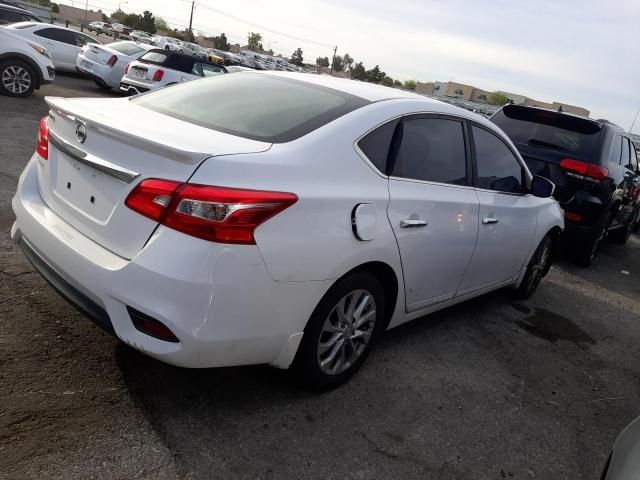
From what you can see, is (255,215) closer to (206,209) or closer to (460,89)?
(206,209)

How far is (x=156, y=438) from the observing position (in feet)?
8.34

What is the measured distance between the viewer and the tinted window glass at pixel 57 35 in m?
15.4

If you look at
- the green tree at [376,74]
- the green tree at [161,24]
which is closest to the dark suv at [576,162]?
the green tree at [376,74]

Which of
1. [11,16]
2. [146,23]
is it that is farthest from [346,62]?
[11,16]

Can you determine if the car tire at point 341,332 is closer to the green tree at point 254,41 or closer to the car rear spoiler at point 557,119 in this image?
the car rear spoiler at point 557,119

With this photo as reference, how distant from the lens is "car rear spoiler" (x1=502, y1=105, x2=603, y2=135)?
269 inches

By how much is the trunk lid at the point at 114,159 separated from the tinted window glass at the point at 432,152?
0.99 meters

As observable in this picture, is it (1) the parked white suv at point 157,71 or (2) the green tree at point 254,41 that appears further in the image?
(2) the green tree at point 254,41

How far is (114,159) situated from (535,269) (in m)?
4.14

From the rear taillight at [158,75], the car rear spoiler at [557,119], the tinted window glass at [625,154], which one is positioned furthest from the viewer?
the rear taillight at [158,75]

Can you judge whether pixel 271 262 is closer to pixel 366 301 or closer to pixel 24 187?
pixel 366 301

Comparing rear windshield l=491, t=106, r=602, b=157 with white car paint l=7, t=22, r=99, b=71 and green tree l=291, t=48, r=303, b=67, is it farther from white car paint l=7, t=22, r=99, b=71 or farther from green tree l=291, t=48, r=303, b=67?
green tree l=291, t=48, r=303, b=67

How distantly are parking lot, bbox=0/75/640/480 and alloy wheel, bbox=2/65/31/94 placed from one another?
8.14 m

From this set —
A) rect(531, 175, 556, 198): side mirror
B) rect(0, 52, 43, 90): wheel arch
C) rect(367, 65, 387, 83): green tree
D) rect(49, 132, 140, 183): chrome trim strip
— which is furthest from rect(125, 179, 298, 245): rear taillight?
rect(367, 65, 387, 83): green tree
